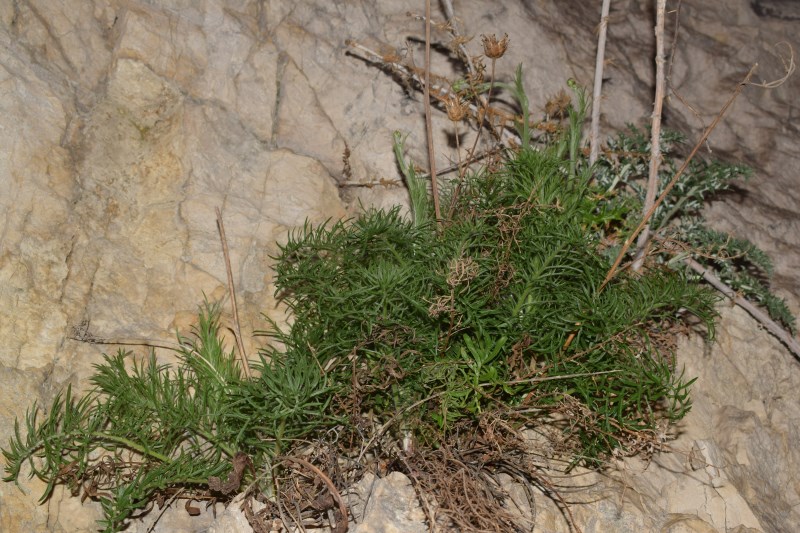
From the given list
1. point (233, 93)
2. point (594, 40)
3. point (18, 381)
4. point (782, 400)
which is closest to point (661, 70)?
point (594, 40)

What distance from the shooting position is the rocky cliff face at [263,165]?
3258mm

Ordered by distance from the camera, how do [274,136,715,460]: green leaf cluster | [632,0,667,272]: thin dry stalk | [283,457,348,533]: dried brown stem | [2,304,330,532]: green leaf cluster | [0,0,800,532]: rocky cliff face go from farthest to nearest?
1. [632,0,667,272]: thin dry stalk
2. [0,0,800,532]: rocky cliff face
3. [274,136,715,460]: green leaf cluster
4. [2,304,330,532]: green leaf cluster
5. [283,457,348,533]: dried brown stem

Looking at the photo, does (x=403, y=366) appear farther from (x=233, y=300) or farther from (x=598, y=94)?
(x=598, y=94)

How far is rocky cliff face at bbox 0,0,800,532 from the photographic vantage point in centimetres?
326

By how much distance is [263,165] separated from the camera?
3.84 meters

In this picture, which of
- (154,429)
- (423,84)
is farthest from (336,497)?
(423,84)

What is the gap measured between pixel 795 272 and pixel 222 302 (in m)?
2.95

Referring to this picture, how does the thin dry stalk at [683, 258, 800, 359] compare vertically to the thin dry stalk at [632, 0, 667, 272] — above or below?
below

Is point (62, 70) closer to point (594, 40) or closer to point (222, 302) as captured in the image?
point (222, 302)

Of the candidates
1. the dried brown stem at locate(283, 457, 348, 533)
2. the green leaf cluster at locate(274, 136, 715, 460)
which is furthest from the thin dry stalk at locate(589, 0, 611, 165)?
the dried brown stem at locate(283, 457, 348, 533)

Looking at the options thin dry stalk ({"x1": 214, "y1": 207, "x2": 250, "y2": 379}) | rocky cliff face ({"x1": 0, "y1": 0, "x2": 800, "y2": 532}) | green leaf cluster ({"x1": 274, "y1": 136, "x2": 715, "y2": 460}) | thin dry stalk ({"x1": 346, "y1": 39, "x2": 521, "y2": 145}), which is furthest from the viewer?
thin dry stalk ({"x1": 346, "y1": 39, "x2": 521, "y2": 145})

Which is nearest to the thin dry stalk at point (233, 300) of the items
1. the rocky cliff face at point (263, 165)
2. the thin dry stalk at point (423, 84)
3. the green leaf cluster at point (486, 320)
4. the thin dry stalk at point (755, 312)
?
the rocky cliff face at point (263, 165)

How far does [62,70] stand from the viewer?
3.63m

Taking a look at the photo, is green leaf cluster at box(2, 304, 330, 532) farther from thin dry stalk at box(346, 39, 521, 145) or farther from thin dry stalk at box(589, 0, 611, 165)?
thin dry stalk at box(589, 0, 611, 165)
